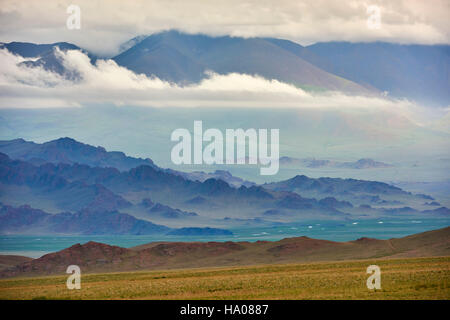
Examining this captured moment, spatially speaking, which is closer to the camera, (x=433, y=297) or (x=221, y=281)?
(x=433, y=297)

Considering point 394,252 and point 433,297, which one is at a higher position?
point 394,252
